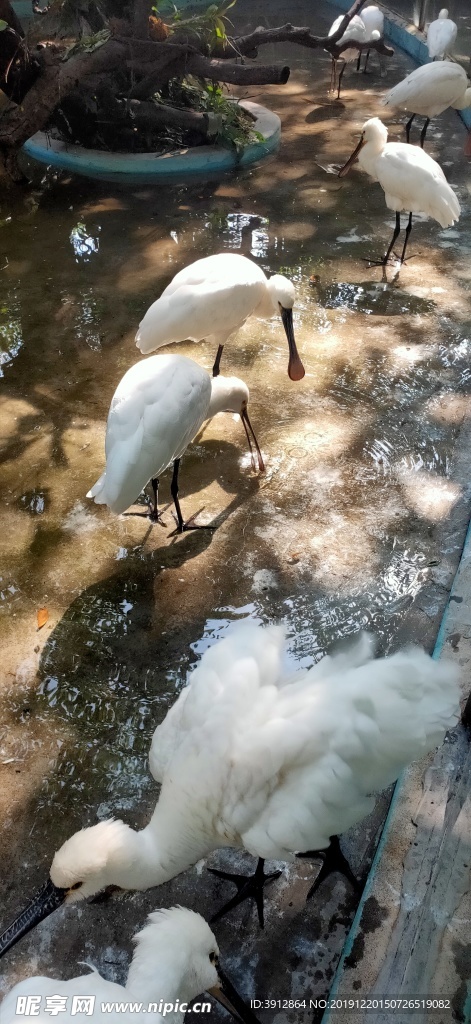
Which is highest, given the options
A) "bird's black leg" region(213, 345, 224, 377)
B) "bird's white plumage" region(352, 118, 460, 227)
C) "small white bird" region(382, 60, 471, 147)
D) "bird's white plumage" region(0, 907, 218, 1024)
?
"small white bird" region(382, 60, 471, 147)

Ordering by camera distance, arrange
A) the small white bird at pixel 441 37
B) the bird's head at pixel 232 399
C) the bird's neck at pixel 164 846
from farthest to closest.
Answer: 1. the small white bird at pixel 441 37
2. the bird's head at pixel 232 399
3. the bird's neck at pixel 164 846

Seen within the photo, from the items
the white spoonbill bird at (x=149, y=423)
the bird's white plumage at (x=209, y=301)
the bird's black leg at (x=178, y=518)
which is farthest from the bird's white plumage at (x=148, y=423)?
the bird's white plumage at (x=209, y=301)

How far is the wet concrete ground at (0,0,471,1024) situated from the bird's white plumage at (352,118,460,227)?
46 centimetres

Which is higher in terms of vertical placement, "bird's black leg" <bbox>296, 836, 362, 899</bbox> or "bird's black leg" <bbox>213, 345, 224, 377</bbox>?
"bird's black leg" <bbox>213, 345, 224, 377</bbox>

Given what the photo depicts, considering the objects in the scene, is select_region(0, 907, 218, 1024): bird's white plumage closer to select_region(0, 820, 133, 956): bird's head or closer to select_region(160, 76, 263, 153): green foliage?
select_region(0, 820, 133, 956): bird's head

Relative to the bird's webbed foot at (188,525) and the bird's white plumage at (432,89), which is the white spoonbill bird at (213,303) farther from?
the bird's white plumage at (432,89)

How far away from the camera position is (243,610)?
342 cm

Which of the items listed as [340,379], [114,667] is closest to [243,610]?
[114,667]

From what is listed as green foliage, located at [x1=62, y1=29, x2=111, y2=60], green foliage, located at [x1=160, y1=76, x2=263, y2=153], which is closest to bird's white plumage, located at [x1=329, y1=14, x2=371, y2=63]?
green foliage, located at [x1=160, y1=76, x2=263, y2=153]

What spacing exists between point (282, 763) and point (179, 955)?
0.50 meters

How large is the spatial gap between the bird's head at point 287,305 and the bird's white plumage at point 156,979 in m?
3.14

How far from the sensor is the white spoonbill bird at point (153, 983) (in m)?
1.80

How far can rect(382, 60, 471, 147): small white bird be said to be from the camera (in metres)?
7.34

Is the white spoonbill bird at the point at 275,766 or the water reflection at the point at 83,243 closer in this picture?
the white spoonbill bird at the point at 275,766
